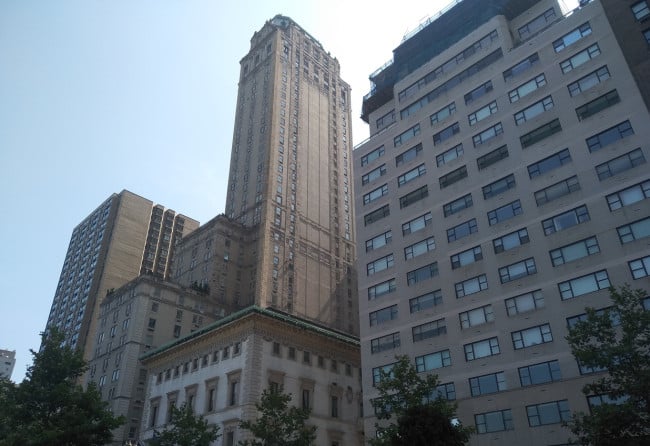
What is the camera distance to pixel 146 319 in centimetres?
9156

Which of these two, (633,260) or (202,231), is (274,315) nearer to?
(633,260)

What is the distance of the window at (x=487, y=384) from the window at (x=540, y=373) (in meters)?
1.70

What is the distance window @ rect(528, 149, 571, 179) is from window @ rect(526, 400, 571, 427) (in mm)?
19498

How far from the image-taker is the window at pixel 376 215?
196 feet

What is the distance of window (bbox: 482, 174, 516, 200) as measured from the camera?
162ft

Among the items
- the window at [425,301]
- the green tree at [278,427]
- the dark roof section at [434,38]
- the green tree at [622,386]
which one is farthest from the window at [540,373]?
the dark roof section at [434,38]

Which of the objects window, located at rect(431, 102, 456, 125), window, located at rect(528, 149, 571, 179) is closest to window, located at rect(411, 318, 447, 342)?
A: window, located at rect(528, 149, 571, 179)

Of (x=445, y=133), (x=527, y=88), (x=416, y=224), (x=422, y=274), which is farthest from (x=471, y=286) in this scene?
(x=527, y=88)

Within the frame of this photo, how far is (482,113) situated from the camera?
180 ft

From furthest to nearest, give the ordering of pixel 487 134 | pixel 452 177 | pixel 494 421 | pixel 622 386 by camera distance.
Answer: pixel 452 177
pixel 487 134
pixel 494 421
pixel 622 386

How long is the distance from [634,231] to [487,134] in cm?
1769

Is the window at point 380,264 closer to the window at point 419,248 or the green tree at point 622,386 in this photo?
the window at point 419,248

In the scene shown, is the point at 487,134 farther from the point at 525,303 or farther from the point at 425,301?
the point at 525,303

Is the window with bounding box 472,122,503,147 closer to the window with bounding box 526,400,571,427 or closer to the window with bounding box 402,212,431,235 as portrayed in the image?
the window with bounding box 402,212,431,235
